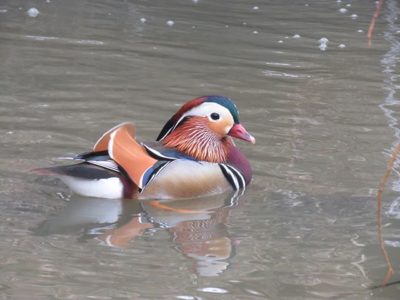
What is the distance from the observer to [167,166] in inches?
244

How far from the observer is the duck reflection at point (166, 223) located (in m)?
5.28

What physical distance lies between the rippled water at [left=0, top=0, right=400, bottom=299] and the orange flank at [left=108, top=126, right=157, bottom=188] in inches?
8.2

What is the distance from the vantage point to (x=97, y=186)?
6.12 metres

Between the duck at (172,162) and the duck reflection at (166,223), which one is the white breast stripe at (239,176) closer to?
the duck at (172,162)

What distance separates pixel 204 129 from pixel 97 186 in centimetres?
86

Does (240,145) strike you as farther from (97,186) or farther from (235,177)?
(97,186)

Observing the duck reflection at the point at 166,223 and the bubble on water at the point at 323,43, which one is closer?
the duck reflection at the point at 166,223

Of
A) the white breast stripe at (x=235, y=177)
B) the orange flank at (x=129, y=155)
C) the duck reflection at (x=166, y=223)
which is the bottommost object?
the duck reflection at (x=166, y=223)

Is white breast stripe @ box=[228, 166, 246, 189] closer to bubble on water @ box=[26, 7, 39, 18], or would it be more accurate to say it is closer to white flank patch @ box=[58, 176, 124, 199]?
white flank patch @ box=[58, 176, 124, 199]

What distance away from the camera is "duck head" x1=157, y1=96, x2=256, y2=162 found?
6.52 metres

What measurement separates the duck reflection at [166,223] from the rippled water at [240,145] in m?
0.01

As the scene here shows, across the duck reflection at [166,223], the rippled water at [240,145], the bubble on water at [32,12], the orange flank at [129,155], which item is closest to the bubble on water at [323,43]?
the rippled water at [240,145]

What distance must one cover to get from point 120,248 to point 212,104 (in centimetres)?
159

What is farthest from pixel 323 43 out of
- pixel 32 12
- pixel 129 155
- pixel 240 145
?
pixel 129 155
